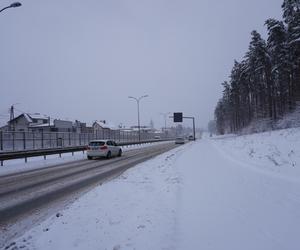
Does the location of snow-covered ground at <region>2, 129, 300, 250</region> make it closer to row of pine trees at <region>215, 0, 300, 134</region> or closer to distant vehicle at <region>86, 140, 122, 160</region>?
distant vehicle at <region>86, 140, 122, 160</region>

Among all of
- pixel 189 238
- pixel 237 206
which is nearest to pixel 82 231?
pixel 189 238

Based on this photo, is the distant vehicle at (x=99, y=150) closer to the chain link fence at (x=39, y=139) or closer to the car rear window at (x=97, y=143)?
the car rear window at (x=97, y=143)

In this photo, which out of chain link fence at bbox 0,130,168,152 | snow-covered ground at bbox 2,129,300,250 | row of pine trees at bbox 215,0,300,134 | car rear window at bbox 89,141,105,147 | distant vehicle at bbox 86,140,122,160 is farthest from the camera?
row of pine trees at bbox 215,0,300,134

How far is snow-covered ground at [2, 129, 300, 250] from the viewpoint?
16.4 ft

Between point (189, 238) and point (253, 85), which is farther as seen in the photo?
point (253, 85)

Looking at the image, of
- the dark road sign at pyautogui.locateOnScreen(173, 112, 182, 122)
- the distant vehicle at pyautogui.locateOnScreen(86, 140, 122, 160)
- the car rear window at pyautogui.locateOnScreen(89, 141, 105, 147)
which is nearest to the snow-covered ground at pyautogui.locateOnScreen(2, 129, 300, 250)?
the distant vehicle at pyautogui.locateOnScreen(86, 140, 122, 160)

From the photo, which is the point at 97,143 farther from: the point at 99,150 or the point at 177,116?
the point at 177,116

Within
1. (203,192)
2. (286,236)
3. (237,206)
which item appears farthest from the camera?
(203,192)

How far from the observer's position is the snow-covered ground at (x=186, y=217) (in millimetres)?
5004

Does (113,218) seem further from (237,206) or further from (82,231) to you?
(237,206)

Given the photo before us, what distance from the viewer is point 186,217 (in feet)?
20.7

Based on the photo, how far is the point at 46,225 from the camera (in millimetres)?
6242

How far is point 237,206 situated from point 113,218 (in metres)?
3.10

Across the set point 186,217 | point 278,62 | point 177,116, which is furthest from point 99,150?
point 177,116
